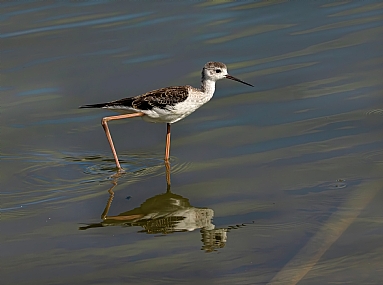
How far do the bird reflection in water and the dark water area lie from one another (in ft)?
0.06

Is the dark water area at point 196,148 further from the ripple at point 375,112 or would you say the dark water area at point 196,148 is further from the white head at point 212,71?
the white head at point 212,71

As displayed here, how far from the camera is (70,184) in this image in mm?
7402

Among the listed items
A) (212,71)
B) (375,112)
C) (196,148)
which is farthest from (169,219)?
(375,112)

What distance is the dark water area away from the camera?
578cm

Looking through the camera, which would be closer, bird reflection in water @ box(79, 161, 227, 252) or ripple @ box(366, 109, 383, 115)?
bird reflection in water @ box(79, 161, 227, 252)

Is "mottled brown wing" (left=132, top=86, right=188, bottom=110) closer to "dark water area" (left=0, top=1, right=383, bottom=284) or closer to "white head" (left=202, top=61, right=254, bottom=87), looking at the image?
"white head" (left=202, top=61, right=254, bottom=87)

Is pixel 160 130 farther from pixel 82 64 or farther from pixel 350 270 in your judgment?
pixel 350 270

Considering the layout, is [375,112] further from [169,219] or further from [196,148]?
[169,219]

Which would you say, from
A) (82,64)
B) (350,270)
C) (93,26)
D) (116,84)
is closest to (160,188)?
(350,270)

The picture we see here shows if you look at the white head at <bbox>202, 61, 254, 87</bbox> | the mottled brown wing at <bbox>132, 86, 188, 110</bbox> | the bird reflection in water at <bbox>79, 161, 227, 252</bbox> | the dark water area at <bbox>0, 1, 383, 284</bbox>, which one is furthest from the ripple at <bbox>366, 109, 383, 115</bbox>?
the bird reflection in water at <bbox>79, 161, 227, 252</bbox>

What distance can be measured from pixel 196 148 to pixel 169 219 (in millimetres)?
1686

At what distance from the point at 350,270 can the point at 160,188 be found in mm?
2376

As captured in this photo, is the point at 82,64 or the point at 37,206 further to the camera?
the point at 82,64

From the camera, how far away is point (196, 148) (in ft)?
26.6
